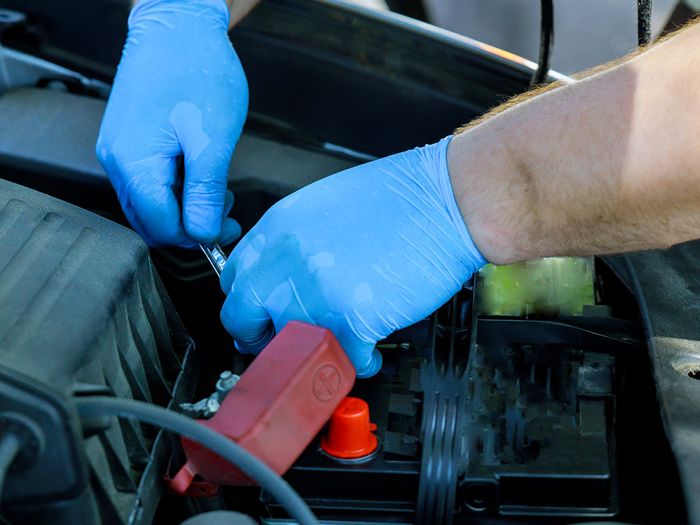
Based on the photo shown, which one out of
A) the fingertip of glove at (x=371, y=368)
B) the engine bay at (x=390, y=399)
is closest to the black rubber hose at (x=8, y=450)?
the engine bay at (x=390, y=399)

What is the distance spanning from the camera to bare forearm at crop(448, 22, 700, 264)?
83 centimetres

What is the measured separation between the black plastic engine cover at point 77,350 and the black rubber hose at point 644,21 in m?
0.77

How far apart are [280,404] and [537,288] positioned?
0.47 meters

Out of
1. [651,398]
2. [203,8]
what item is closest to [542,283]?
[651,398]

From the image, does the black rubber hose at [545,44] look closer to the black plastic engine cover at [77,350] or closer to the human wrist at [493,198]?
the human wrist at [493,198]

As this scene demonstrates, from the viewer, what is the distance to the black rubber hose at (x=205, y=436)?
0.62 meters

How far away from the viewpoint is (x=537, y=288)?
1.04 meters

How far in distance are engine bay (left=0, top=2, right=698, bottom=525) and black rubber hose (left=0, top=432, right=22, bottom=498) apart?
0.04 feet

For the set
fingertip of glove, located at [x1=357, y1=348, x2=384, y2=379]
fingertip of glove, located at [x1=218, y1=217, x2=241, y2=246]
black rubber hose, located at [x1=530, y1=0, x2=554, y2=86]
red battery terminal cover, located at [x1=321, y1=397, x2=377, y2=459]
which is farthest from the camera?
black rubber hose, located at [x1=530, y1=0, x2=554, y2=86]

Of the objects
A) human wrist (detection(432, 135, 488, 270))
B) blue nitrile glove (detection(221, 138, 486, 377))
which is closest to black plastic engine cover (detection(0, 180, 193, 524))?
blue nitrile glove (detection(221, 138, 486, 377))

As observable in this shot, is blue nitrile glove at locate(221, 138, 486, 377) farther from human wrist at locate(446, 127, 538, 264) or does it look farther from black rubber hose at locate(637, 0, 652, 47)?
black rubber hose at locate(637, 0, 652, 47)

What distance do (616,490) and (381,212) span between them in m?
0.40

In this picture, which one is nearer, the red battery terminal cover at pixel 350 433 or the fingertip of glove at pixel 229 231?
the red battery terminal cover at pixel 350 433

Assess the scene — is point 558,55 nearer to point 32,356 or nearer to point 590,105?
point 590,105
